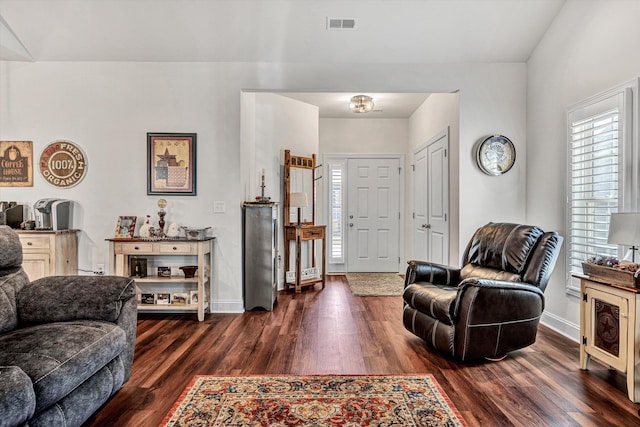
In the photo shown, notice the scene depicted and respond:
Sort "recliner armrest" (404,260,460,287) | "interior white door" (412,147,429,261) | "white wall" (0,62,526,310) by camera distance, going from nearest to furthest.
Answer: "recliner armrest" (404,260,460,287)
"white wall" (0,62,526,310)
"interior white door" (412,147,429,261)

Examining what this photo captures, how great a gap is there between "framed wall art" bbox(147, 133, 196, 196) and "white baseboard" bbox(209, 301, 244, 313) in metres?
1.23

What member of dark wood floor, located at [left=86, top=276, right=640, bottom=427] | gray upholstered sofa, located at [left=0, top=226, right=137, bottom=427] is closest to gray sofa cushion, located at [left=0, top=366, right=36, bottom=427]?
gray upholstered sofa, located at [left=0, top=226, right=137, bottom=427]

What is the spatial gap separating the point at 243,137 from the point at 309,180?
1601 millimetres

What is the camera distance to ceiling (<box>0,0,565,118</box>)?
3.51 m

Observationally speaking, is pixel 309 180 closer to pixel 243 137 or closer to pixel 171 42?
pixel 243 137

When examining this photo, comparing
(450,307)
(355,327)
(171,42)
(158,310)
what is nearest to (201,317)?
(158,310)

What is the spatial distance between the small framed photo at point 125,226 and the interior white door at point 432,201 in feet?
11.5

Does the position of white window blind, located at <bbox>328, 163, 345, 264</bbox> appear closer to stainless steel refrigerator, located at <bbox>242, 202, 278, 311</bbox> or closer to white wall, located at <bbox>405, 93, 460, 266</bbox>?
white wall, located at <bbox>405, 93, 460, 266</bbox>

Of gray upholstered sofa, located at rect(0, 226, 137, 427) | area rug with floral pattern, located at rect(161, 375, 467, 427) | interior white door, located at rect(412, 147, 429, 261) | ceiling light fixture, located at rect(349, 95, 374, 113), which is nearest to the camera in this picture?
gray upholstered sofa, located at rect(0, 226, 137, 427)

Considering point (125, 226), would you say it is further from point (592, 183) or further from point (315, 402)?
point (592, 183)

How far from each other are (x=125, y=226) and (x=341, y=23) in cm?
299

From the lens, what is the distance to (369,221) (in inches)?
264

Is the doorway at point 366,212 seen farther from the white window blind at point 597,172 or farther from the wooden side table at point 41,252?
the wooden side table at point 41,252

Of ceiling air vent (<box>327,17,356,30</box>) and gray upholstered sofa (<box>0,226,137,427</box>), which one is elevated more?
ceiling air vent (<box>327,17,356,30</box>)
